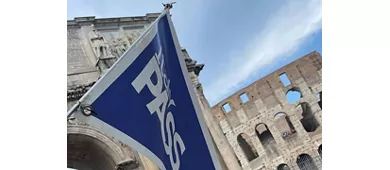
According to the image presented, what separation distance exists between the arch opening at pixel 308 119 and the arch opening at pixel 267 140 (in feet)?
12.5

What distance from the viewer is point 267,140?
40500mm

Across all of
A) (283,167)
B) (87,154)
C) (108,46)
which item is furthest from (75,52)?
(283,167)

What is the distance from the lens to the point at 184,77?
5699 millimetres

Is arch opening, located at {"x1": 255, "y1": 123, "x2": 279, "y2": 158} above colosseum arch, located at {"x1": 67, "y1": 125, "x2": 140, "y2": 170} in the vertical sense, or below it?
above

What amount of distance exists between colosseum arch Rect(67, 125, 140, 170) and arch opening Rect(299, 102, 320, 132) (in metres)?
30.3

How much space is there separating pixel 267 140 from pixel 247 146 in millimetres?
2020

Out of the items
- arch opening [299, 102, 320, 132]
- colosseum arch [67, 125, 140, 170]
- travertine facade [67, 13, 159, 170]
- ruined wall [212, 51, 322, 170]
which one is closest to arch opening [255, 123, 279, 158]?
ruined wall [212, 51, 322, 170]

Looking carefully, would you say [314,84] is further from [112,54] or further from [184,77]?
[184,77]

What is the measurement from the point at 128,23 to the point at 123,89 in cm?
1143

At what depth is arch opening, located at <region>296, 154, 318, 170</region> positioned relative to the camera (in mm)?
37938

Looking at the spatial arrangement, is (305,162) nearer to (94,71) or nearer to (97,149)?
(94,71)

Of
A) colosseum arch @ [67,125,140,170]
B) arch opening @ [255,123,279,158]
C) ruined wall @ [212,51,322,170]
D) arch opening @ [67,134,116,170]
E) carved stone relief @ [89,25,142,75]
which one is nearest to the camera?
colosseum arch @ [67,125,140,170]

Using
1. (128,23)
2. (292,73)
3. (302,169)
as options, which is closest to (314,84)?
(292,73)

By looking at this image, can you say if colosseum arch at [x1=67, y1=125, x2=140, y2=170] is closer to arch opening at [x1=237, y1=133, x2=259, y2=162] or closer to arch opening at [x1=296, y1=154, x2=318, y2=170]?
arch opening at [x1=296, y1=154, x2=318, y2=170]
